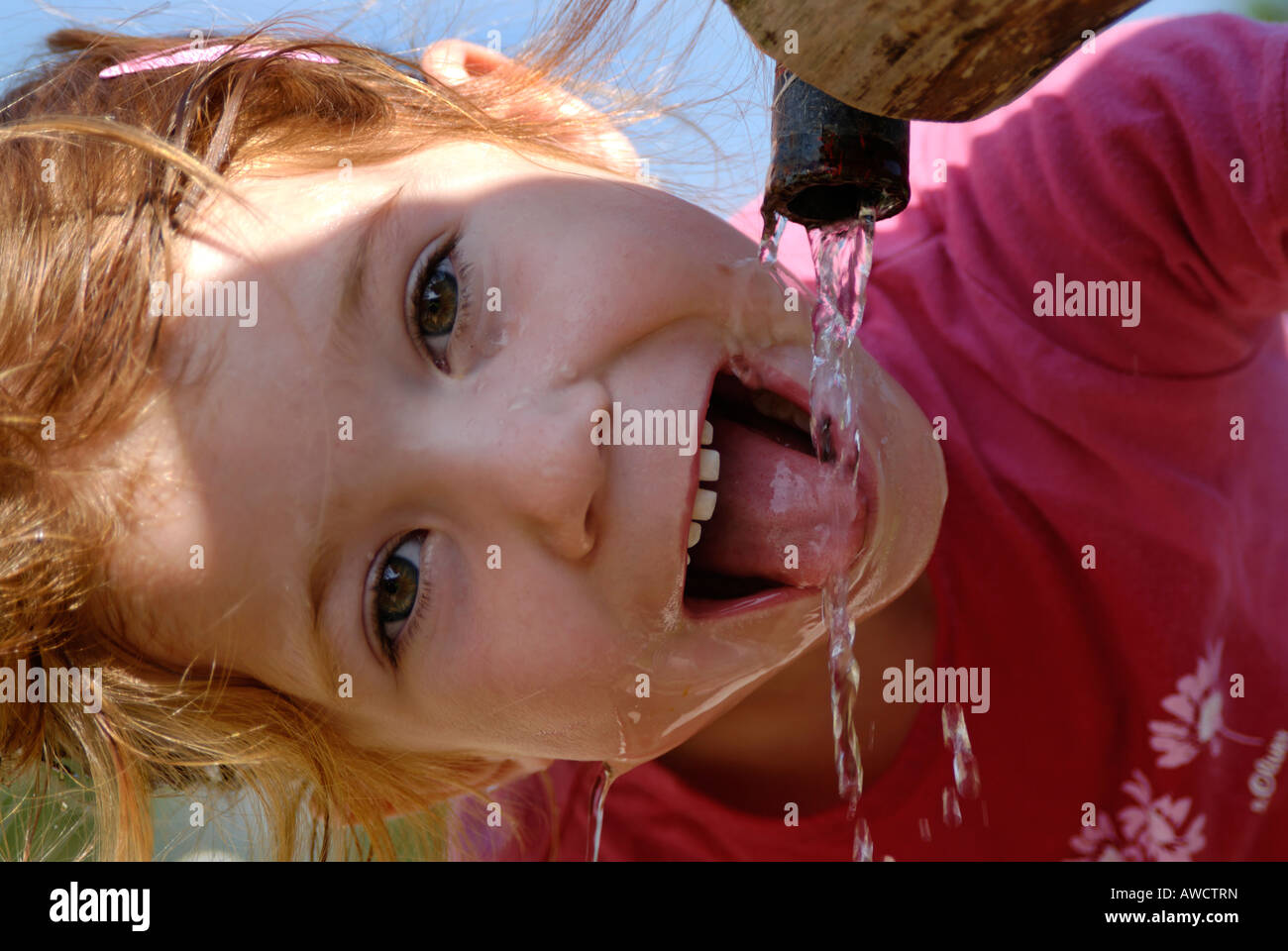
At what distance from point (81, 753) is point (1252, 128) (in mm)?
1975

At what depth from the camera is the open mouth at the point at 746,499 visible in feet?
4.63

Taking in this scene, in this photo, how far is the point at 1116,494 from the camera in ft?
5.84

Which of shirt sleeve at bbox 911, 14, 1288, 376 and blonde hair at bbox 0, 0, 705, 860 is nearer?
blonde hair at bbox 0, 0, 705, 860

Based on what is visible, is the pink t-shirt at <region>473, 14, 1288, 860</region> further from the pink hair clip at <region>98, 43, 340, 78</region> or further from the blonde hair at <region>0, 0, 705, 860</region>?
the pink hair clip at <region>98, 43, 340, 78</region>

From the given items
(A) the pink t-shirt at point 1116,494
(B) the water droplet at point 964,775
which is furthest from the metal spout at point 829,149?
(B) the water droplet at point 964,775

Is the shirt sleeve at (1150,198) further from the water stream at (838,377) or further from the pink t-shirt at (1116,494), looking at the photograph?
the water stream at (838,377)

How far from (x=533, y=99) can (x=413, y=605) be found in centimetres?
92

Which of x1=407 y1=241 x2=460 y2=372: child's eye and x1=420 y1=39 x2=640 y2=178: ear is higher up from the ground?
x1=420 y1=39 x2=640 y2=178: ear

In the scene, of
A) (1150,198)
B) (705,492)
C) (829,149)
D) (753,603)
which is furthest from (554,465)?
(1150,198)

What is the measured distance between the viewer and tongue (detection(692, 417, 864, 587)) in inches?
54.8

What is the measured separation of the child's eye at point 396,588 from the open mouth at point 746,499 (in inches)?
13.0

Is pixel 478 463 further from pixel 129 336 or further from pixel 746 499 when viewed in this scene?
pixel 129 336

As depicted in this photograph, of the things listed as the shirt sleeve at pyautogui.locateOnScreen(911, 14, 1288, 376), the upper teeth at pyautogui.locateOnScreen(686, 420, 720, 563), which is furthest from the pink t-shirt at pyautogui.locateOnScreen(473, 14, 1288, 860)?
the upper teeth at pyautogui.locateOnScreen(686, 420, 720, 563)
